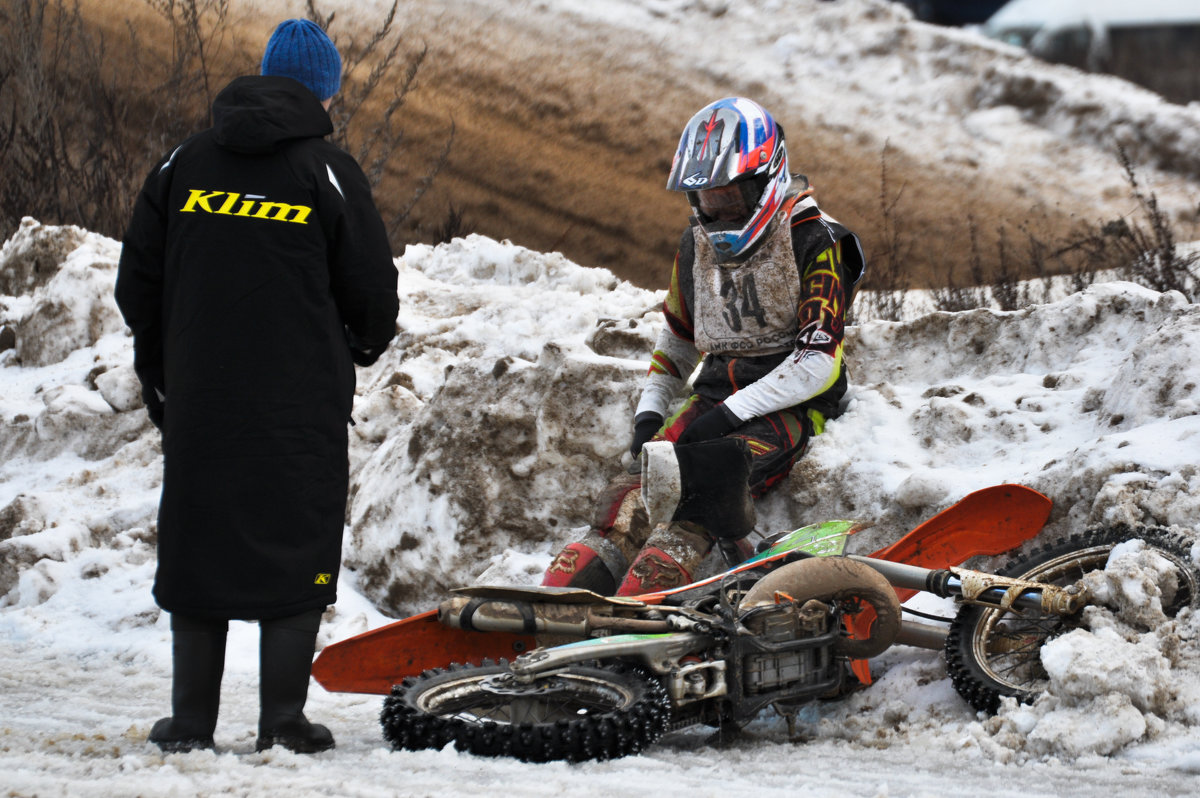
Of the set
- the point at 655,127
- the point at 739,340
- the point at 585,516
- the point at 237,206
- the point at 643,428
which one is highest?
the point at 655,127

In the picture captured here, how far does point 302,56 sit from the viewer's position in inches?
113

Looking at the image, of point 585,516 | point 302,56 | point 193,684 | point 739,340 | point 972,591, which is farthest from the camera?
point 585,516

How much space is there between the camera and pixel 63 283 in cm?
765

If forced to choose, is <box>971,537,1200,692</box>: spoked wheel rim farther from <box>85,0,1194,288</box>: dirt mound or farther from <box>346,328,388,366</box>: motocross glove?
<box>85,0,1194,288</box>: dirt mound

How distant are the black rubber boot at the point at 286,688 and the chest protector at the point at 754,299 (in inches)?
73.2

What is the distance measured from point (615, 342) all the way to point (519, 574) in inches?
53.1

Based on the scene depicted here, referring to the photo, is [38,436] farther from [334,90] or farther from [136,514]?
[334,90]

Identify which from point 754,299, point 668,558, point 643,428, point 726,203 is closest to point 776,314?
point 754,299

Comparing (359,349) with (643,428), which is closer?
(359,349)

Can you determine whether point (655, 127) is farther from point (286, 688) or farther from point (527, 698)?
point (286, 688)

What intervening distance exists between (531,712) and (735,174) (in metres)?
1.95

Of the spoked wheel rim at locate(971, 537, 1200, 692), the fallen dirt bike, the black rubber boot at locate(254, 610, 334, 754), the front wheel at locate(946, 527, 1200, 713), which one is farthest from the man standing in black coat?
the spoked wheel rim at locate(971, 537, 1200, 692)

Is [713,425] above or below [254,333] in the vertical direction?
below

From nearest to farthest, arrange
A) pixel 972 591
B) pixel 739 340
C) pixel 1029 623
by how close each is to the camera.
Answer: pixel 972 591, pixel 1029 623, pixel 739 340
